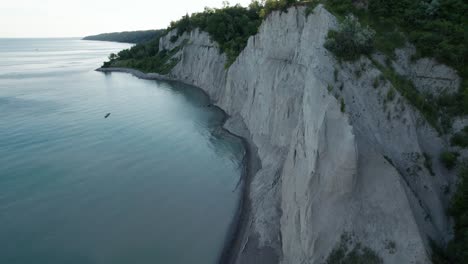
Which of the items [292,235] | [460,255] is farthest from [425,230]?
[292,235]

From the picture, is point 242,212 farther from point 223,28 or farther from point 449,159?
point 223,28

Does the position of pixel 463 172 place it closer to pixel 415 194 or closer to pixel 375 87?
pixel 415 194

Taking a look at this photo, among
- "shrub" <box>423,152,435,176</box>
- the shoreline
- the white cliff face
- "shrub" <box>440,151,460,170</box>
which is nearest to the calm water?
the shoreline

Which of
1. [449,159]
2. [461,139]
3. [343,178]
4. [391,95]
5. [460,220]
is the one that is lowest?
[460,220]

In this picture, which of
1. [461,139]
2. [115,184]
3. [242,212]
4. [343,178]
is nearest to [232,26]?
[115,184]

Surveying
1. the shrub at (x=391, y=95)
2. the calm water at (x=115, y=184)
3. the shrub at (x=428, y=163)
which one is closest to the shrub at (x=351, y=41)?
the shrub at (x=391, y=95)

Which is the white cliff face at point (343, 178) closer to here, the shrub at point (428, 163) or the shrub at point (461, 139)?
the shrub at point (428, 163)

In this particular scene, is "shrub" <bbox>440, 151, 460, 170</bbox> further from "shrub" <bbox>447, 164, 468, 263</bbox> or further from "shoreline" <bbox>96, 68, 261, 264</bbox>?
"shoreline" <bbox>96, 68, 261, 264</bbox>
